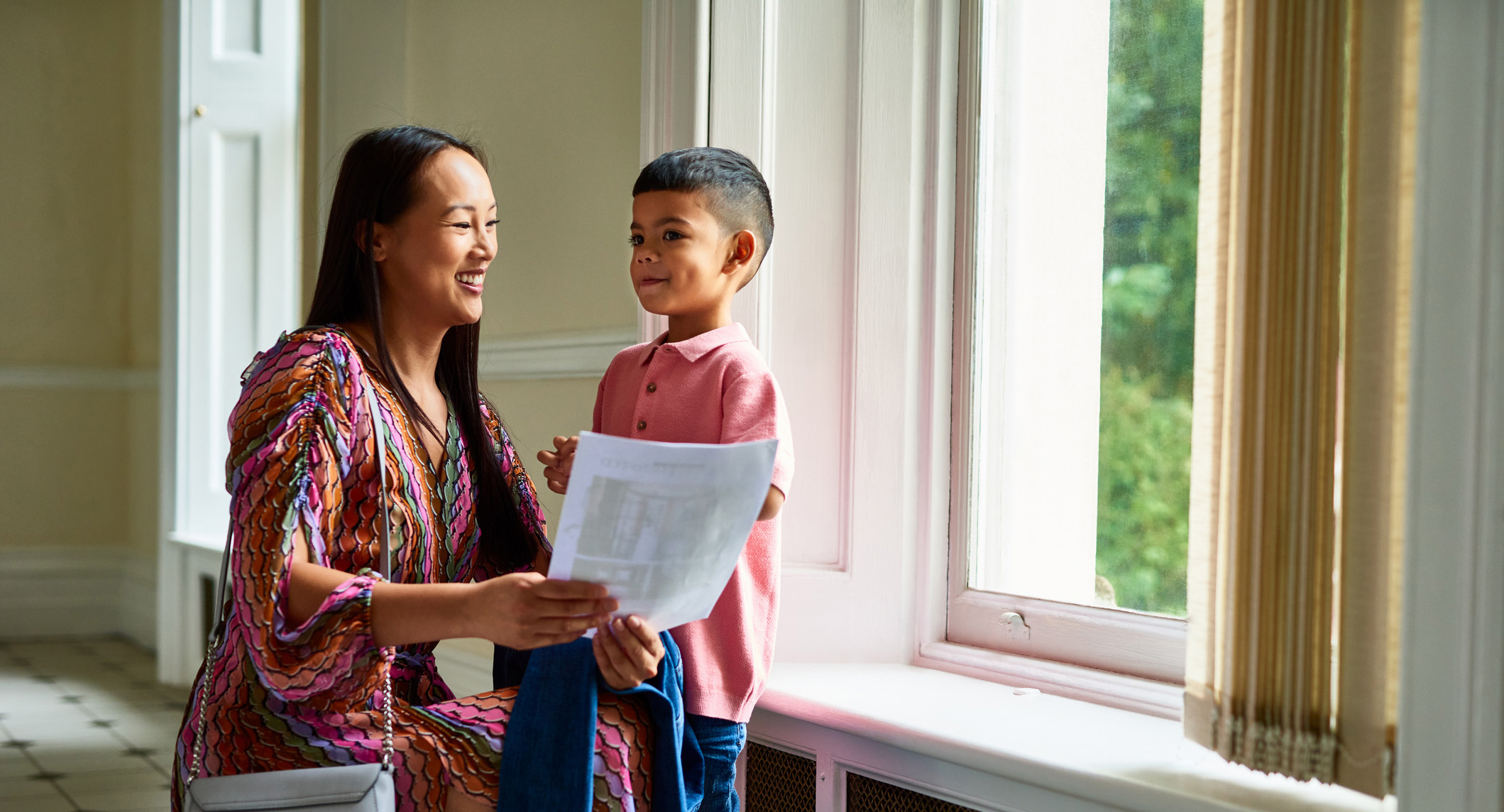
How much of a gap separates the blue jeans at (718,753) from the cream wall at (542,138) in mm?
1051

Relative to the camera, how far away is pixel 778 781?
5.64 ft

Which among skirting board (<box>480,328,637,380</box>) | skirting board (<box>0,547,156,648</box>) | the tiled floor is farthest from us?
skirting board (<box>0,547,156,648</box>)

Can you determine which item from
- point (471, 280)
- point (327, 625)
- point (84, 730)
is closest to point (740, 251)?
point (471, 280)

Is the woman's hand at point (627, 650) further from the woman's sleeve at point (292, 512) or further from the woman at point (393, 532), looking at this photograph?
the woman's sleeve at point (292, 512)

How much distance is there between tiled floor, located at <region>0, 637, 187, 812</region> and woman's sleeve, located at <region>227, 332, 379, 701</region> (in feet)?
5.59

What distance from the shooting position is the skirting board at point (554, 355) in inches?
93.2

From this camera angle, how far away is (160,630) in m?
3.76

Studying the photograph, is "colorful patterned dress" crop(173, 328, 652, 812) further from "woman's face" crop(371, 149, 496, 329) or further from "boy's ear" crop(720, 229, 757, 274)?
"boy's ear" crop(720, 229, 757, 274)

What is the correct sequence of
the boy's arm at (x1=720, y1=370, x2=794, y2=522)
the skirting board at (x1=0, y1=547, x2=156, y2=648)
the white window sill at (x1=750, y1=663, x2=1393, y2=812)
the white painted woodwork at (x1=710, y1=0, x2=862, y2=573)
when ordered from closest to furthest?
the white window sill at (x1=750, y1=663, x2=1393, y2=812)
the boy's arm at (x1=720, y1=370, x2=794, y2=522)
the white painted woodwork at (x1=710, y1=0, x2=862, y2=573)
the skirting board at (x1=0, y1=547, x2=156, y2=648)

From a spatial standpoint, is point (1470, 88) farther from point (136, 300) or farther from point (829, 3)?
point (136, 300)

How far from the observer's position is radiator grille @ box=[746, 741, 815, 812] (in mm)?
1675

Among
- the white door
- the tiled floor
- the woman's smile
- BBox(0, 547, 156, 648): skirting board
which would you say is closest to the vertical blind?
the woman's smile

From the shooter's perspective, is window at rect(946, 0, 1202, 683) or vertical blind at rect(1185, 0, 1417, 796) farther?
window at rect(946, 0, 1202, 683)

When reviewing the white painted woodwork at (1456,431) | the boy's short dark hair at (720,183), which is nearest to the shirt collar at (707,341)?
the boy's short dark hair at (720,183)
